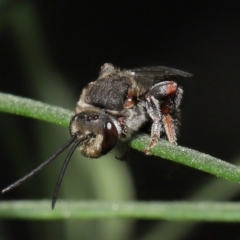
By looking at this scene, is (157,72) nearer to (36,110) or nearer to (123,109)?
(123,109)

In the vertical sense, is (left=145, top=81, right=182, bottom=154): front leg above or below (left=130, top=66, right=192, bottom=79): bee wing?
below

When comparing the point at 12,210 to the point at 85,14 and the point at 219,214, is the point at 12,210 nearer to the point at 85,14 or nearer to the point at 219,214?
the point at 219,214

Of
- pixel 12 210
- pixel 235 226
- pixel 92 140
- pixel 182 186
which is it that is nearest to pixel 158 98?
pixel 92 140

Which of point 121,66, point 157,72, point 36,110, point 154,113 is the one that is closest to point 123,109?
point 154,113

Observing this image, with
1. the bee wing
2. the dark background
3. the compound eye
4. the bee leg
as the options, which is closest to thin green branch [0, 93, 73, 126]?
the compound eye

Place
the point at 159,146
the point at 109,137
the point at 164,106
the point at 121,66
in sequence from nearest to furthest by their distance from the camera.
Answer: the point at 159,146 < the point at 109,137 < the point at 164,106 < the point at 121,66

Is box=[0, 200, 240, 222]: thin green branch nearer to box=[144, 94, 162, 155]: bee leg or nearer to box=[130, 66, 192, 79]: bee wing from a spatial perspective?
box=[144, 94, 162, 155]: bee leg
